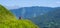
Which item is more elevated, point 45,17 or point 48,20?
point 48,20

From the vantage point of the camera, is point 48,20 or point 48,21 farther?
point 48,20

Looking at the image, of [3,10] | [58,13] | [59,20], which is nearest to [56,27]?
[59,20]

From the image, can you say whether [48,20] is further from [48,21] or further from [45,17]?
[45,17]

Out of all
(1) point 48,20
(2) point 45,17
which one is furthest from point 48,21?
(2) point 45,17

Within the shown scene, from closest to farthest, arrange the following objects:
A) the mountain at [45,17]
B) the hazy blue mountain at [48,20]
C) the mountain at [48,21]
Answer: the mountain at [45,17], the mountain at [48,21], the hazy blue mountain at [48,20]

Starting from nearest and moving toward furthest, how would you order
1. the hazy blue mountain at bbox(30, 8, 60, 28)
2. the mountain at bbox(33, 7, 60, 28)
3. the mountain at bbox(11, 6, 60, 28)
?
the mountain at bbox(11, 6, 60, 28), the mountain at bbox(33, 7, 60, 28), the hazy blue mountain at bbox(30, 8, 60, 28)

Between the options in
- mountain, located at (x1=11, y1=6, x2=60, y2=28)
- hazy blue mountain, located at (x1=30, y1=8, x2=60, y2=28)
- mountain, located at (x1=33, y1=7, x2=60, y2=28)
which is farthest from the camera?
hazy blue mountain, located at (x1=30, y1=8, x2=60, y2=28)

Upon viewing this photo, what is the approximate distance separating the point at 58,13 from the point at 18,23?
63.3m

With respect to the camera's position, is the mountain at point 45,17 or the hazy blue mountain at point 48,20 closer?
the mountain at point 45,17

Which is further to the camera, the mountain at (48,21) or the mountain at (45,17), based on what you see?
the mountain at (48,21)

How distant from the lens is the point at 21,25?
6023 millimetres

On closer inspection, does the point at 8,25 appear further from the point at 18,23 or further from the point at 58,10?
the point at 58,10

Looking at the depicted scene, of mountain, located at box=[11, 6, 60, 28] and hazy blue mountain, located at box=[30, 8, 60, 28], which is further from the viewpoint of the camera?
hazy blue mountain, located at box=[30, 8, 60, 28]


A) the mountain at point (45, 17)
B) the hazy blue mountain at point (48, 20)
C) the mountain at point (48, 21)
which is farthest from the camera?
the hazy blue mountain at point (48, 20)
